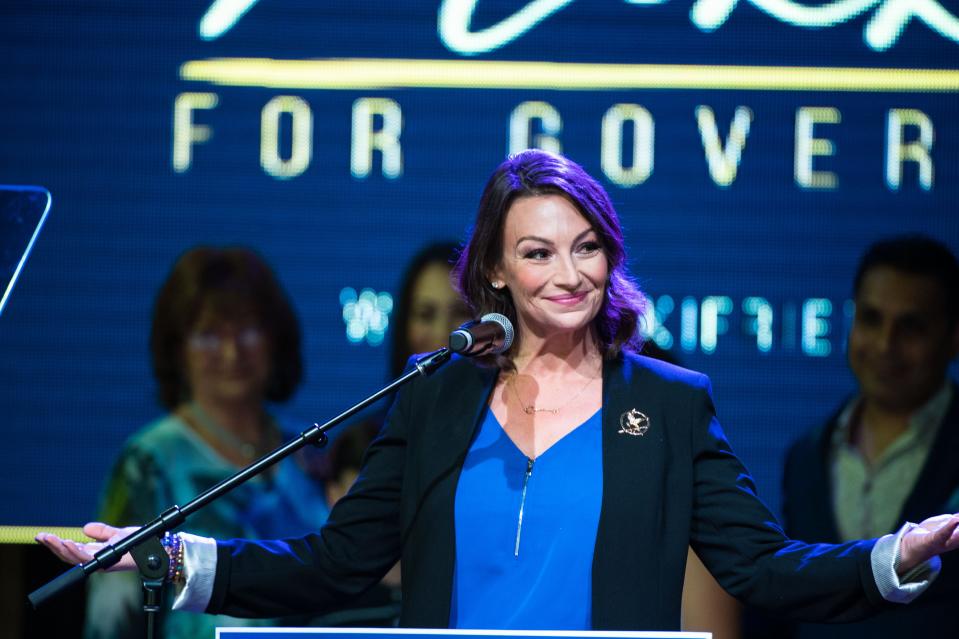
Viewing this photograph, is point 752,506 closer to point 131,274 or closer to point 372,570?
point 372,570

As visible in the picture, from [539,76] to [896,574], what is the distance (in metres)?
2.56

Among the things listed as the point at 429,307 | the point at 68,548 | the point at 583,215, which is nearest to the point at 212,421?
the point at 429,307

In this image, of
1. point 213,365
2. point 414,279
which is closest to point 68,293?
point 213,365

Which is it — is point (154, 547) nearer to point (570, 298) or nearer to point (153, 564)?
point (153, 564)

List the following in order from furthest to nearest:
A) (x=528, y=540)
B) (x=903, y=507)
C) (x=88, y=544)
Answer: (x=903, y=507), (x=528, y=540), (x=88, y=544)

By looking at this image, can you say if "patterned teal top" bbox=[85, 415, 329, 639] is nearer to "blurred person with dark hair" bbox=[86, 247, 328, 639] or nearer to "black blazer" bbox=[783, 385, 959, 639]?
"blurred person with dark hair" bbox=[86, 247, 328, 639]

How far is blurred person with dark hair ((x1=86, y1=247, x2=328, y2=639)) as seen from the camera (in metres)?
4.20

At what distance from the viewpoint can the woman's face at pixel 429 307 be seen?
4188mm

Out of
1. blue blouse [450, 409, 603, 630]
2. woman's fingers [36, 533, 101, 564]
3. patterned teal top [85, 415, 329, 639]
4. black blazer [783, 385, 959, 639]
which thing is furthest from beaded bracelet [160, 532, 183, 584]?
black blazer [783, 385, 959, 639]

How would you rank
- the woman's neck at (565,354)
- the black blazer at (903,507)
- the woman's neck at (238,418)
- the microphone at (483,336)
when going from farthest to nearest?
the woman's neck at (238,418) < the black blazer at (903,507) < the woman's neck at (565,354) < the microphone at (483,336)

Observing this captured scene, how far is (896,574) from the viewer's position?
78.7 inches

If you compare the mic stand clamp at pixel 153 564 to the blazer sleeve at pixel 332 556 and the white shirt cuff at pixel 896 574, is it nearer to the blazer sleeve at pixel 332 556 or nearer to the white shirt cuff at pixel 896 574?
the blazer sleeve at pixel 332 556

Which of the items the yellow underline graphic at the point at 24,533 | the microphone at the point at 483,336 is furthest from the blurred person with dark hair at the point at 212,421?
the microphone at the point at 483,336

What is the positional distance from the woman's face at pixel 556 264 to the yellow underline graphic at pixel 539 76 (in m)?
1.97
